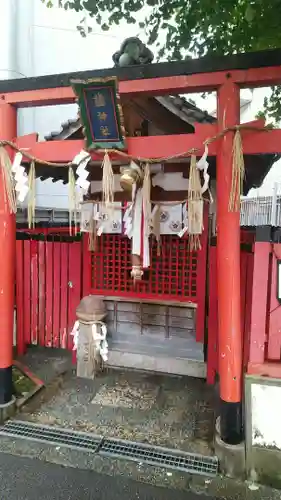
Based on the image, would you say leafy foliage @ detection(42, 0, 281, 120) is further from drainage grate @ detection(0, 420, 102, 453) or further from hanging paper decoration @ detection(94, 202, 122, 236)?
drainage grate @ detection(0, 420, 102, 453)

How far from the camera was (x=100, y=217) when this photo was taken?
660 centimetres

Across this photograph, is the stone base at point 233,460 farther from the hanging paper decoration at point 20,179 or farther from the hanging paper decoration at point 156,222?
the hanging paper decoration at point 20,179

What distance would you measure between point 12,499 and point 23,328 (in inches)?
163

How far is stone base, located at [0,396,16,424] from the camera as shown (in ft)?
16.4

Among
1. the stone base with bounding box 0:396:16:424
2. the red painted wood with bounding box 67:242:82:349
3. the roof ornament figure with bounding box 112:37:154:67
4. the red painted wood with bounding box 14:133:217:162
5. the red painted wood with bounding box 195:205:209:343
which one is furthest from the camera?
the red painted wood with bounding box 67:242:82:349

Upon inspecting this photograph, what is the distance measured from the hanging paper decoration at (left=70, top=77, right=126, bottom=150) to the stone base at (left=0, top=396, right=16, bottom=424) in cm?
383

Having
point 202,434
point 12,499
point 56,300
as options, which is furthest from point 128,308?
point 12,499

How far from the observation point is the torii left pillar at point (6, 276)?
4855mm

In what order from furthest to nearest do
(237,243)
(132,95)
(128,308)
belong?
1. (128,308)
2. (132,95)
3. (237,243)

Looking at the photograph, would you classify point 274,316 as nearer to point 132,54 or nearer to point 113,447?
point 113,447

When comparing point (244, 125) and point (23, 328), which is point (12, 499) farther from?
point (244, 125)

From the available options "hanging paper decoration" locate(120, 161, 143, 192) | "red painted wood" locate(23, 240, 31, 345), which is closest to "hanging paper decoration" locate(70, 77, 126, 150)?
"hanging paper decoration" locate(120, 161, 143, 192)

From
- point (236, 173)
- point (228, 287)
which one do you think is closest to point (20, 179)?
point (236, 173)

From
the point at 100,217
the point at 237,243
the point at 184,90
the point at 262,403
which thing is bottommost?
the point at 262,403
